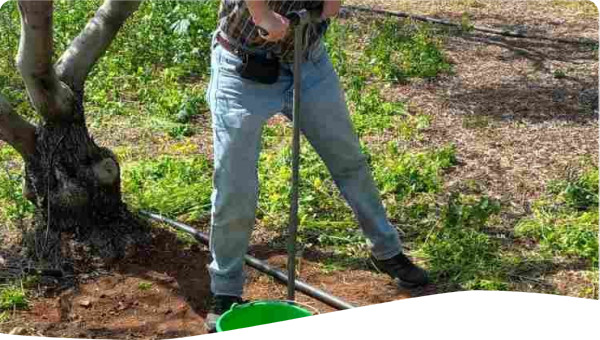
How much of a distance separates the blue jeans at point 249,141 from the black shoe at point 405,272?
0.60 feet

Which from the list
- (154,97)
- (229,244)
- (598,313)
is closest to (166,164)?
(154,97)

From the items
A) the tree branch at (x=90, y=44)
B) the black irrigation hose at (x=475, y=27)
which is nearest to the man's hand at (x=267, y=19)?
the tree branch at (x=90, y=44)

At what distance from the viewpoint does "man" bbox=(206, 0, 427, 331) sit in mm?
2695

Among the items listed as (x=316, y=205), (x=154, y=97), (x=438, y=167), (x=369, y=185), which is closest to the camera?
(x=369, y=185)

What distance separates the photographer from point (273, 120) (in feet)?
15.7

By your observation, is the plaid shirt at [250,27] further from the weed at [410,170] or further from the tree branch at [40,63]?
the weed at [410,170]

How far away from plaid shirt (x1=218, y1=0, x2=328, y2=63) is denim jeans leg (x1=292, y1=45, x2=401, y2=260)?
0.39ft

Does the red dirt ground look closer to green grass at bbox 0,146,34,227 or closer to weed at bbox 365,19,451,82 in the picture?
green grass at bbox 0,146,34,227

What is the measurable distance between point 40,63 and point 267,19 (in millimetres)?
944

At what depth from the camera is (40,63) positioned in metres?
3.12

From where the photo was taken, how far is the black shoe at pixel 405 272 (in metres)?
3.19

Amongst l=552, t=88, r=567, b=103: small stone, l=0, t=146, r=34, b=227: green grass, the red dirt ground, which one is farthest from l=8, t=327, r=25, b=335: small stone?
l=552, t=88, r=567, b=103: small stone

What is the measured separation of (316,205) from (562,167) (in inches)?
42.2

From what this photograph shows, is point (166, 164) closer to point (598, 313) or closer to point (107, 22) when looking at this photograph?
point (107, 22)
